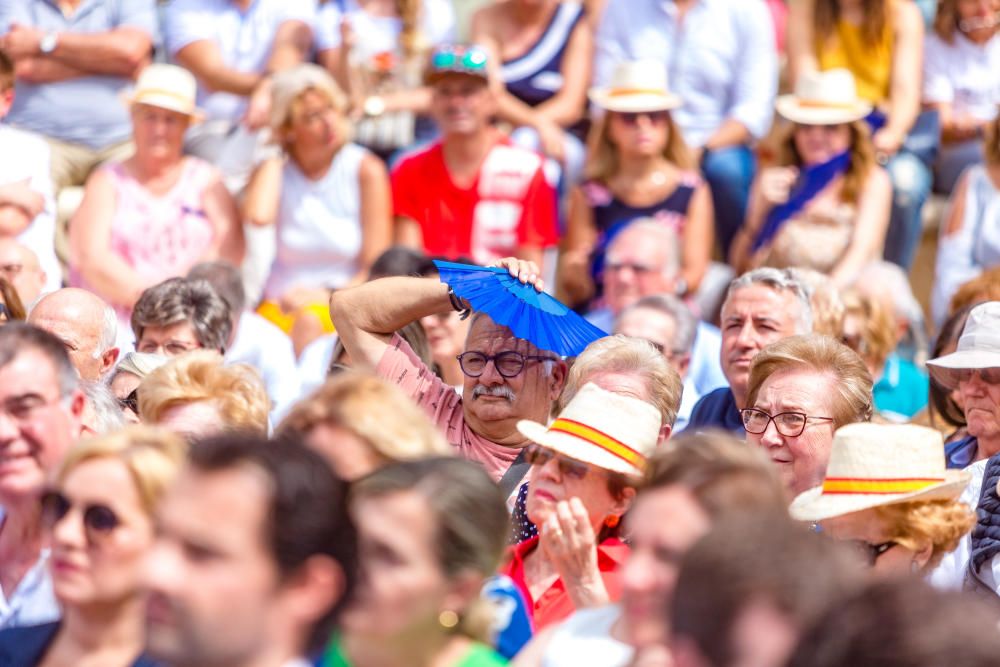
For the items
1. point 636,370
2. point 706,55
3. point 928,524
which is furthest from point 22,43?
point 928,524

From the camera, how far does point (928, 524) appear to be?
4.14 metres

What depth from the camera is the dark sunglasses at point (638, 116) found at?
27.8 feet

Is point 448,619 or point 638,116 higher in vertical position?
point 448,619

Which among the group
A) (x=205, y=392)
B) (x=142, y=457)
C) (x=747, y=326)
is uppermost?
(x=142, y=457)

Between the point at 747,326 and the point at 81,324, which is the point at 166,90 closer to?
the point at 81,324

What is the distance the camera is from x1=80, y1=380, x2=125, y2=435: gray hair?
4656 millimetres

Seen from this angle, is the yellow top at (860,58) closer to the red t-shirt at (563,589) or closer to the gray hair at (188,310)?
the gray hair at (188,310)

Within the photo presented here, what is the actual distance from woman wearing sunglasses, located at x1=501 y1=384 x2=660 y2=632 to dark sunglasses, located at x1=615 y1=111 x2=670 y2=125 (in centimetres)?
411

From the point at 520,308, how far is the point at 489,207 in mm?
3187

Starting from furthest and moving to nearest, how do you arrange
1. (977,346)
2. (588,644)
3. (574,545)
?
1. (977,346)
2. (574,545)
3. (588,644)

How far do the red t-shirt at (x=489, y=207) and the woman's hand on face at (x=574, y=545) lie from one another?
4216 millimetres

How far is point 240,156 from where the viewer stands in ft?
29.3

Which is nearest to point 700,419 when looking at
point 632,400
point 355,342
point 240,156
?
point 355,342

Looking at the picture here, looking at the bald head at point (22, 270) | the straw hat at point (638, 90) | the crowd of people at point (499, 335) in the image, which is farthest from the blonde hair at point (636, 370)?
the straw hat at point (638, 90)
